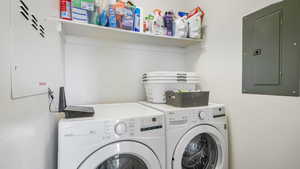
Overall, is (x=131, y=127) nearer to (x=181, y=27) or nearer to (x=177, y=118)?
(x=177, y=118)

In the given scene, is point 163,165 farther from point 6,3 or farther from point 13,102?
point 6,3

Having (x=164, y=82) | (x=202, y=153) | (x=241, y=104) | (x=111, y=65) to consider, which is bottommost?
(x=202, y=153)

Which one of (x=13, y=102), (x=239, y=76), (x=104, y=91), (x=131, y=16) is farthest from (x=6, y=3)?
(x=239, y=76)

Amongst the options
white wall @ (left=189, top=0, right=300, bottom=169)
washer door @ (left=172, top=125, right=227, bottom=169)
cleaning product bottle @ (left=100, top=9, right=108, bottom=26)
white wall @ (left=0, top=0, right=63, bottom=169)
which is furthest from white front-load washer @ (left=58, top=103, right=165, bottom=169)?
cleaning product bottle @ (left=100, top=9, right=108, bottom=26)

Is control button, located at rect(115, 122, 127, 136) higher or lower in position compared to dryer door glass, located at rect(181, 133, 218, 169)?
higher

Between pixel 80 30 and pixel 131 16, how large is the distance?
47 centimetres

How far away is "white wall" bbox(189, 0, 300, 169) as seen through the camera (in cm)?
91

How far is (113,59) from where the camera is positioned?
157 centimetres

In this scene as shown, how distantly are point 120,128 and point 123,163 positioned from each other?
24cm

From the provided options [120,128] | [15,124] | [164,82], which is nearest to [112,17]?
[164,82]

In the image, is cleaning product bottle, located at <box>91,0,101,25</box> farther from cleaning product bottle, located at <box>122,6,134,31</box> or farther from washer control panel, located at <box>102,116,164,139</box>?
washer control panel, located at <box>102,116,164,139</box>

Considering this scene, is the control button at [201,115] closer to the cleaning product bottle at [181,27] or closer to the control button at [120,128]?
the control button at [120,128]

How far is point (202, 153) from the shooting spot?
4.01 ft

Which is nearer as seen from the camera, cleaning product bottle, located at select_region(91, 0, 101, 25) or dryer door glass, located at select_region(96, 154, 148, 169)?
dryer door glass, located at select_region(96, 154, 148, 169)
